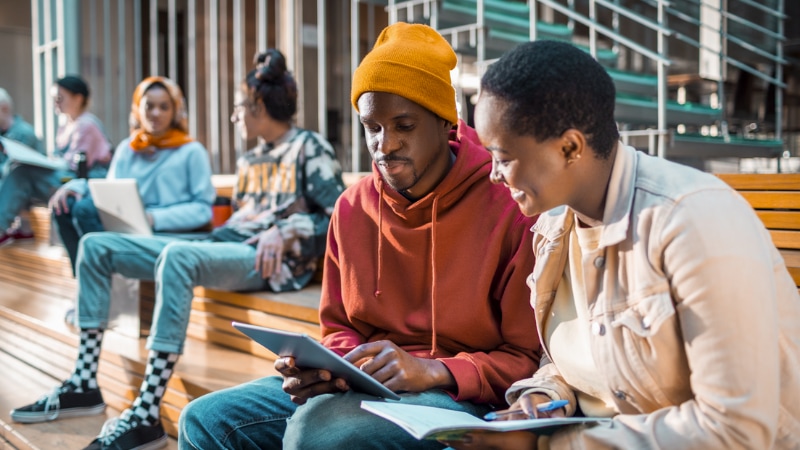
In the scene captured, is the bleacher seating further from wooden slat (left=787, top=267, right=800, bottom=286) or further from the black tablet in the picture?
wooden slat (left=787, top=267, right=800, bottom=286)

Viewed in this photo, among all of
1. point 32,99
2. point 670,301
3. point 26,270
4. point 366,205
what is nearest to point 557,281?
point 670,301

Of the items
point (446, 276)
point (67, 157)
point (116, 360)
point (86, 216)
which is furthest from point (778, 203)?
point (67, 157)

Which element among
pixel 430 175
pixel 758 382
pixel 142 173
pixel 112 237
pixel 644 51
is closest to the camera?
pixel 758 382

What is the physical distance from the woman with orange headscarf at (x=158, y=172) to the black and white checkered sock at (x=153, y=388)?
3.29ft

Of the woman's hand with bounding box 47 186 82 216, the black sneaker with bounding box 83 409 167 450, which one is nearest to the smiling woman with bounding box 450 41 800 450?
the black sneaker with bounding box 83 409 167 450

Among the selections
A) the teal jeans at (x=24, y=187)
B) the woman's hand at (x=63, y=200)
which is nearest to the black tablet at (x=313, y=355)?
the woman's hand at (x=63, y=200)

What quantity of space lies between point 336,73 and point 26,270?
13.2 feet

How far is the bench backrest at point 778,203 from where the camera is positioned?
172 centimetres

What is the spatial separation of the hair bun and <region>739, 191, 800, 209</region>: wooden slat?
5.28 ft

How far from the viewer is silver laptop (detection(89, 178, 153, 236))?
9.35 feet

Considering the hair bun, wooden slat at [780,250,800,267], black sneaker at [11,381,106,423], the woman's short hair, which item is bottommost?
black sneaker at [11,381,106,423]

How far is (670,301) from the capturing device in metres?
0.89

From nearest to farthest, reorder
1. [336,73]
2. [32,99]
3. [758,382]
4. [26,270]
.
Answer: [758,382], [26,270], [336,73], [32,99]

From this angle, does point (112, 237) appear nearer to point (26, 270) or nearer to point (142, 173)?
point (142, 173)
